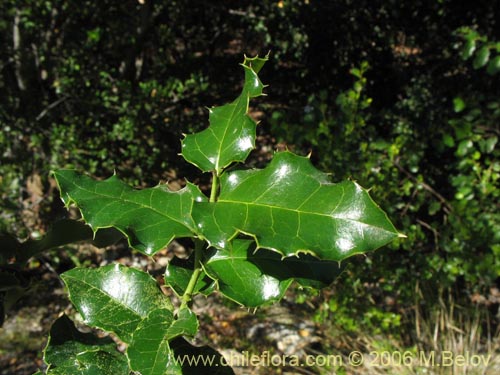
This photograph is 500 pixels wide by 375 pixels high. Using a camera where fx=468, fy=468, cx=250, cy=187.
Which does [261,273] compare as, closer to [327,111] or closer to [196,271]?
[196,271]

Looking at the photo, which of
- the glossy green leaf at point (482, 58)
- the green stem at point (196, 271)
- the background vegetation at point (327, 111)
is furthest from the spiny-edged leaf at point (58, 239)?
the glossy green leaf at point (482, 58)

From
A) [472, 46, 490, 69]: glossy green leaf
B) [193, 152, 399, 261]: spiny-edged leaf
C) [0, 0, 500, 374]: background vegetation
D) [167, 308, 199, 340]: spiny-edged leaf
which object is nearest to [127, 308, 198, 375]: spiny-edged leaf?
[167, 308, 199, 340]: spiny-edged leaf

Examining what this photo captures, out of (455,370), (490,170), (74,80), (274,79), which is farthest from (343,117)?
(274,79)

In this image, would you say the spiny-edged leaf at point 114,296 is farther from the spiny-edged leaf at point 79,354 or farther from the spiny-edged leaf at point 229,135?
the spiny-edged leaf at point 229,135

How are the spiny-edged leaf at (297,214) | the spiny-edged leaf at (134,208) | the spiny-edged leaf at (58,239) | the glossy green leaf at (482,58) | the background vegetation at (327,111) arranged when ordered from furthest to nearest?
the background vegetation at (327,111) → the glossy green leaf at (482,58) → the spiny-edged leaf at (58,239) → the spiny-edged leaf at (134,208) → the spiny-edged leaf at (297,214)

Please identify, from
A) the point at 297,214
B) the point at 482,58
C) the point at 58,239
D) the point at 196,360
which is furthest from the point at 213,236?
the point at 482,58
